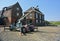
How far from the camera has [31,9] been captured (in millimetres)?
72312

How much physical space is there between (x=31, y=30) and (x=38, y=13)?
3749 centimetres

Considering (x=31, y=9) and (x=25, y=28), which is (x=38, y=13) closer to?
(x=31, y=9)

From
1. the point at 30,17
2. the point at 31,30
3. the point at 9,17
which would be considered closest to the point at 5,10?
the point at 9,17

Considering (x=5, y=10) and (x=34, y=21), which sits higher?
(x=5, y=10)

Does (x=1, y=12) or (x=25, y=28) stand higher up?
(x=1, y=12)

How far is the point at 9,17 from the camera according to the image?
63.6 metres

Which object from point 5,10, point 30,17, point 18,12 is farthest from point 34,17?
point 5,10

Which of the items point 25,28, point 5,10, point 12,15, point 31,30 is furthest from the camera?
point 5,10

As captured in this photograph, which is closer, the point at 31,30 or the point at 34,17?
the point at 31,30

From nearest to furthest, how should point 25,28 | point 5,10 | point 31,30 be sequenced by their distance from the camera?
point 25,28
point 31,30
point 5,10

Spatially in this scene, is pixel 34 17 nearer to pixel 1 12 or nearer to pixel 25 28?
pixel 1 12

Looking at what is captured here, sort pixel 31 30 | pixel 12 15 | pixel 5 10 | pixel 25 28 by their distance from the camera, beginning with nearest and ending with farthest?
pixel 25 28 → pixel 31 30 → pixel 12 15 → pixel 5 10

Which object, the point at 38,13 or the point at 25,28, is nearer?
the point at 25,28

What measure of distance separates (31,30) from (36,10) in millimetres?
40372
